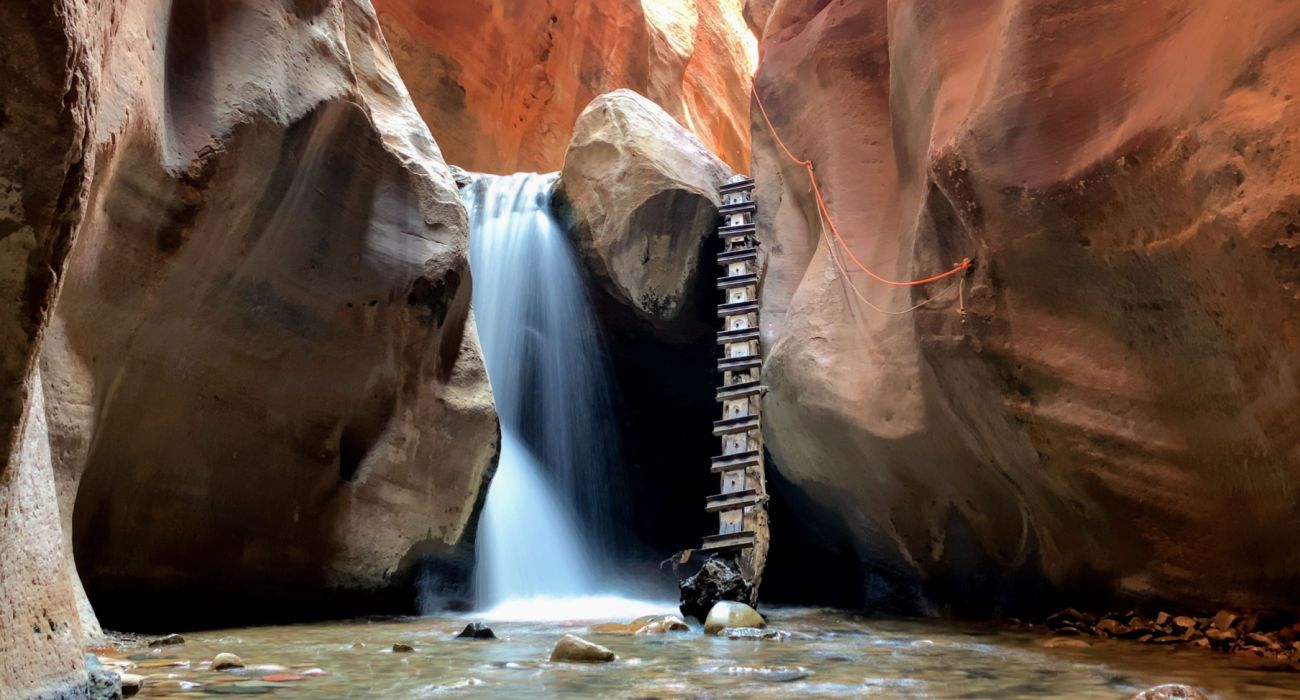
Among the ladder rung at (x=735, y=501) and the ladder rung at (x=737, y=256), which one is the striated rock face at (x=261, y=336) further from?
the ladder rung at (x=737, y=256)

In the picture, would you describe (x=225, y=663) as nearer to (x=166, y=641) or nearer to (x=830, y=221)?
(x=166, y=641)

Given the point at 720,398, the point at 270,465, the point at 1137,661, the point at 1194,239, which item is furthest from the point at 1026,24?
the point at 270,465

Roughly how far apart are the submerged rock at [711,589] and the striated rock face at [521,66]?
1376 centimetres

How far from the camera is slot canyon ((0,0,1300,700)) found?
11.1 ft

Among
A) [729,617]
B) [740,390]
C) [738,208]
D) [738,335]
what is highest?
[738,208]

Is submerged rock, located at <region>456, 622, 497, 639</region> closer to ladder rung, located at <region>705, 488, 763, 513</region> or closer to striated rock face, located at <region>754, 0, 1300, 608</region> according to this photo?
ladder rung, located at <region>705, 488, 763, 513</region>

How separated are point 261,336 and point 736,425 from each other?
360 cm

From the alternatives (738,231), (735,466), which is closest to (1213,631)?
(735,466)

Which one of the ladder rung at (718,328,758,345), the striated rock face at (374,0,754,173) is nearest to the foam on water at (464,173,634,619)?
the ladder rung at (718,328,758,345)

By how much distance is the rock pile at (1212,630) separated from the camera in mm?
4012

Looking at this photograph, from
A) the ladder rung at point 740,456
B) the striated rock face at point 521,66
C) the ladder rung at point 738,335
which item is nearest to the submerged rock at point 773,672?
the ladder rung at point 740,456

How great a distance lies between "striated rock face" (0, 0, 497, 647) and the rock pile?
4601 mm

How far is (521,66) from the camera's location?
19.2 metres

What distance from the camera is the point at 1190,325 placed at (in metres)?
4.06
